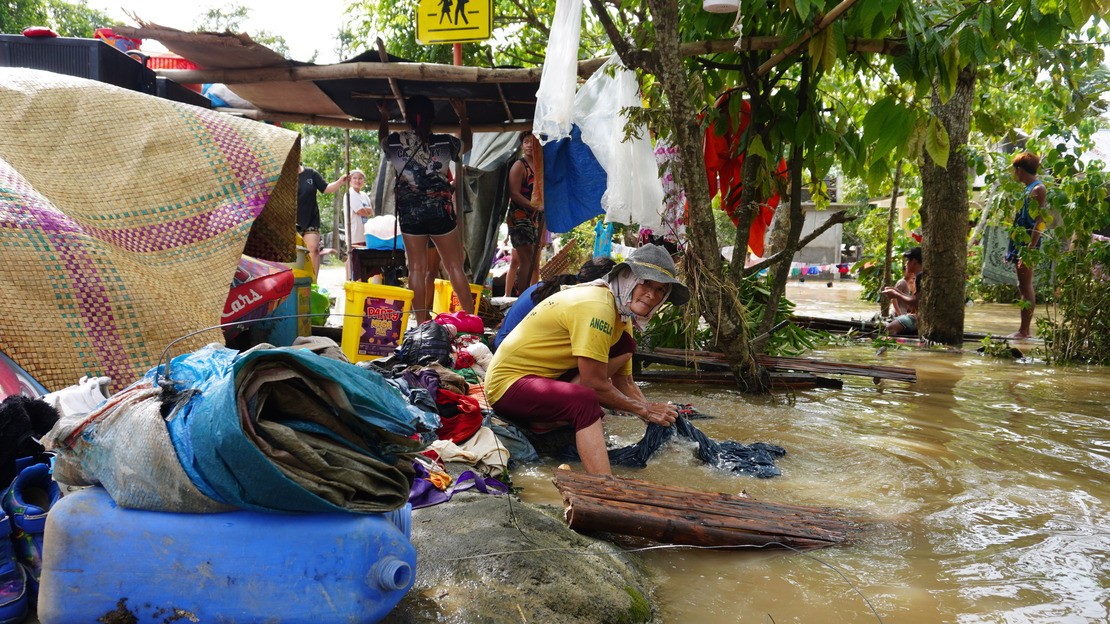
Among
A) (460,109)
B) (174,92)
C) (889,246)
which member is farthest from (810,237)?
(889,246)

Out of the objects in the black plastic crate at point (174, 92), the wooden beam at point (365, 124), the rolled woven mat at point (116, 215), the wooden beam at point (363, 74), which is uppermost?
the wooden beam at point (363, 74)

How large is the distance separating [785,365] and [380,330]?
109 inches

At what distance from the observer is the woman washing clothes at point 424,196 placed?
607cm

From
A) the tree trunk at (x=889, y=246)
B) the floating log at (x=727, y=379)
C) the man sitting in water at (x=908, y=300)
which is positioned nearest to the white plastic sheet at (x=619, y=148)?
the floating log at (x=727, y=379)

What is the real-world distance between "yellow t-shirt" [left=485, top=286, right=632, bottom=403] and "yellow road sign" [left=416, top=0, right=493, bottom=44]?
2.84 metres

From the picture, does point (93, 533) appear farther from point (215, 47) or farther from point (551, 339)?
point (215, 47)

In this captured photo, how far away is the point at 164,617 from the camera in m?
Answer: 1.78

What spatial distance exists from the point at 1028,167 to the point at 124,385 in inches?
284

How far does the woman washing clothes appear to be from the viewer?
607cm

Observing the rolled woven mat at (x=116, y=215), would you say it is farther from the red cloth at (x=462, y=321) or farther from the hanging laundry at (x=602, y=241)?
the hanging laundry at (x=602, y=241)

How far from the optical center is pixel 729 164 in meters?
6.00

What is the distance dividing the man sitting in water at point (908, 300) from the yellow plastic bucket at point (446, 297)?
474 cm

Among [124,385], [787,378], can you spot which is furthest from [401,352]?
[787,378]

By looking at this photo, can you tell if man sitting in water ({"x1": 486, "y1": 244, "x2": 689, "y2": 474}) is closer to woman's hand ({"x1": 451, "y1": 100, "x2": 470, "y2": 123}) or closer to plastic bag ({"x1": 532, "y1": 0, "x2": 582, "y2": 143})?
plastic bag ({"x1": 532, "y1": 0, "x2": 582, "y2": 143})
